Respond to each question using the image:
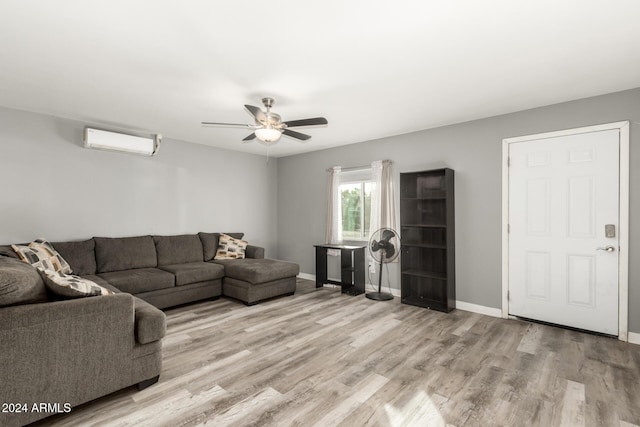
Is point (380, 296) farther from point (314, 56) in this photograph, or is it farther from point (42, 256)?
point (42, 256)

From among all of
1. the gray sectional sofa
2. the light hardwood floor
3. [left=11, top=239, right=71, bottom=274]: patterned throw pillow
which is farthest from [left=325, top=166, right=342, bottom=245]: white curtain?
[left=11, top=239, right=71, bottom=274]: patterned throw pillow

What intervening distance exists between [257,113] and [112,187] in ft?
9.22

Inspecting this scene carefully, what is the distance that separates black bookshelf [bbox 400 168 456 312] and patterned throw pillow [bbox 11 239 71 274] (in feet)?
13.4

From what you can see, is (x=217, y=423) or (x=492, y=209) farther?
(x=492, y=209)

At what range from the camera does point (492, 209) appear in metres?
3.78

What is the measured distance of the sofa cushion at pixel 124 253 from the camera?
396 centimetres

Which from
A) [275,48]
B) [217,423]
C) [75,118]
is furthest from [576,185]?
[75,118]

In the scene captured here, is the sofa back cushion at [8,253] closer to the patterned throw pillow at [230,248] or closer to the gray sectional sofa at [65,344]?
the gray sectional sofa at [65,344]

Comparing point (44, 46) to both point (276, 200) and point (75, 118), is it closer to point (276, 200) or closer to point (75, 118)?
point (75, 118)

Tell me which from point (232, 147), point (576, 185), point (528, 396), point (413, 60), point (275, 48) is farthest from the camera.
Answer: point (232, 147)

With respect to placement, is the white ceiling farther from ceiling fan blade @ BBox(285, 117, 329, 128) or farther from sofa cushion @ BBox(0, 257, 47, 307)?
sofa cushion @ BBox(0, 257, 47, 307)

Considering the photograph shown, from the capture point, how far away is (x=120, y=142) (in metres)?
4.16

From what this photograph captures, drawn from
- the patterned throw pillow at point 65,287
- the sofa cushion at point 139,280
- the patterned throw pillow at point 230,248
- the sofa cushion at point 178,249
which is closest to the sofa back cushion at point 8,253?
the sofa cushion at point 139,280

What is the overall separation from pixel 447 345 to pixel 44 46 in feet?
13.5
